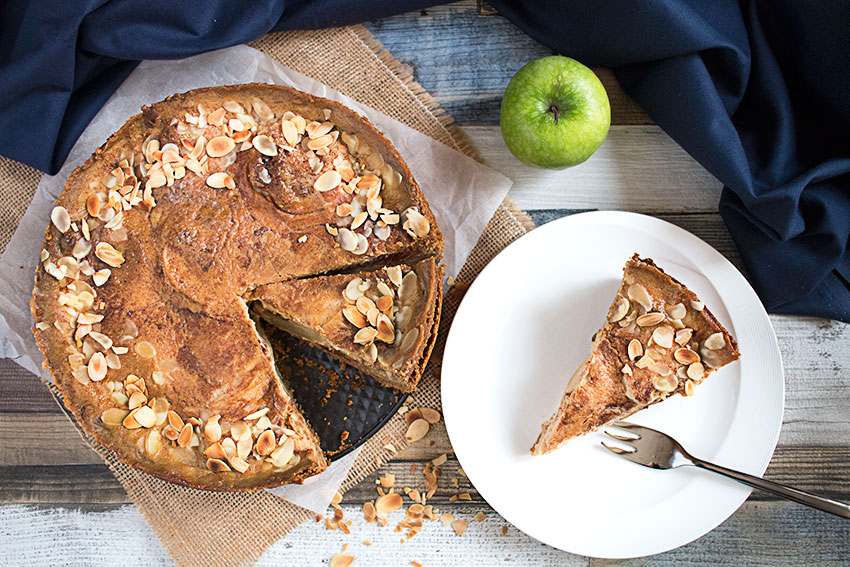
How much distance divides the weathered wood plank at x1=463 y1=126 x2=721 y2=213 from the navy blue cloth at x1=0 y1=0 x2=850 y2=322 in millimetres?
145

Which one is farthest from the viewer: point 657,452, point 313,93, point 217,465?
point 313,93

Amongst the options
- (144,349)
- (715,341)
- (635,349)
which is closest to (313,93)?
(144,349)

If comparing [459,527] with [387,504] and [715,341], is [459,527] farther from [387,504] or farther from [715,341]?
[715,341]

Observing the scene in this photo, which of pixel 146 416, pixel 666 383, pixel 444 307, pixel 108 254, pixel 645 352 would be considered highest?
pixel 108 254

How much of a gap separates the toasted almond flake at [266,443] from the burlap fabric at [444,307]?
0.51 m

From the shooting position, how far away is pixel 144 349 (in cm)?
255

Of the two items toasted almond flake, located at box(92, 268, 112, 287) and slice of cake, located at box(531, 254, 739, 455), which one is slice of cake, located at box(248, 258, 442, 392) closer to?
toasted almond flake, located at box(92, 268, 112, 287)

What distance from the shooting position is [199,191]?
101 inches

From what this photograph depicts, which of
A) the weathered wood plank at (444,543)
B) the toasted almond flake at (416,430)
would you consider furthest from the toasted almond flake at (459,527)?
the toasted almond flake at (416,430)

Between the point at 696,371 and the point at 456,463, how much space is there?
1.15 m

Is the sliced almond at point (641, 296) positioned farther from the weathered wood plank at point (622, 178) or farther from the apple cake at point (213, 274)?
the apple cake at point (213, 274)

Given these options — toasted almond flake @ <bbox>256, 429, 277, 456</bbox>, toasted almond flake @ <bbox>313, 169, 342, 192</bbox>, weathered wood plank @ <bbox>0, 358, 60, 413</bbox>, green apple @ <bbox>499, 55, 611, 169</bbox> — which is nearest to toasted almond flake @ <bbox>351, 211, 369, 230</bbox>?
toasted almond flake @ <bbox>313, 169, 342, 192</bbox>

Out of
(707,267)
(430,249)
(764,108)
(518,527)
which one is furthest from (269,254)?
(764,108)

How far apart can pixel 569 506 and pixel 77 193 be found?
8.21 ft
